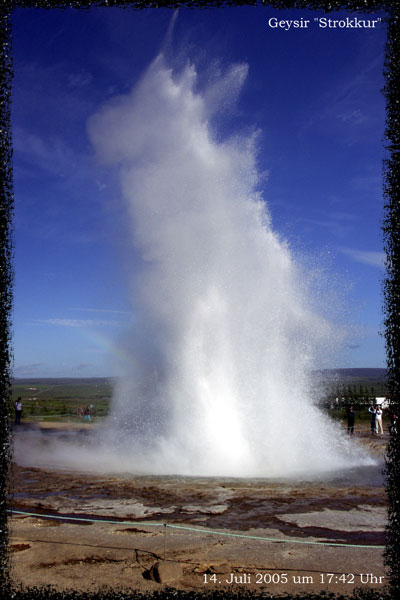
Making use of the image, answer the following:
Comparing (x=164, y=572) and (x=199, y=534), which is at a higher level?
(x=164, y=572)

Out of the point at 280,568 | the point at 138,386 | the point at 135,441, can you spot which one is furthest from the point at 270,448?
the point at 280,568

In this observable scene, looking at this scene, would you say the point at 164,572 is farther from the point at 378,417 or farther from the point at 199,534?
the point at 378,417

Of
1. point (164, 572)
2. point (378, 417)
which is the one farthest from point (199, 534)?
point (378, 417)

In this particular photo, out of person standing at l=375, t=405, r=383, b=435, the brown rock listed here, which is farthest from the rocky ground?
person standing at l=375, t=405, r=383, b=435

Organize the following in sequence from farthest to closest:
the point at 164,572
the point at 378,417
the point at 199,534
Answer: the point at 378,417
the point at 199,534
the point at 164,572

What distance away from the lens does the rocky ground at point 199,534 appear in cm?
512

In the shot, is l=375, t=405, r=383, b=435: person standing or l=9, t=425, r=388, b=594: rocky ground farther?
l=375, t=405, r=383, b=435: person standing

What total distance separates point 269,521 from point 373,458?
819 cm

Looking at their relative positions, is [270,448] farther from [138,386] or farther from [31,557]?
[31,557]

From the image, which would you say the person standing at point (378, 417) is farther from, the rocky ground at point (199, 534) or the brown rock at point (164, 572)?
the brown rock at point (164, 572)

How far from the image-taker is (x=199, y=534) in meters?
6.71

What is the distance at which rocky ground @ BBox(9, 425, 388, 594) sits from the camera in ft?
16.8

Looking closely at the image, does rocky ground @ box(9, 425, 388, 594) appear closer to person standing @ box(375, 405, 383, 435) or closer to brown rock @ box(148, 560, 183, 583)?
brown rock @ box(148, 560, 183, 583)

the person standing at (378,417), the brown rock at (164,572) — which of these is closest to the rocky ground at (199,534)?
the brown rock at (164,572)
